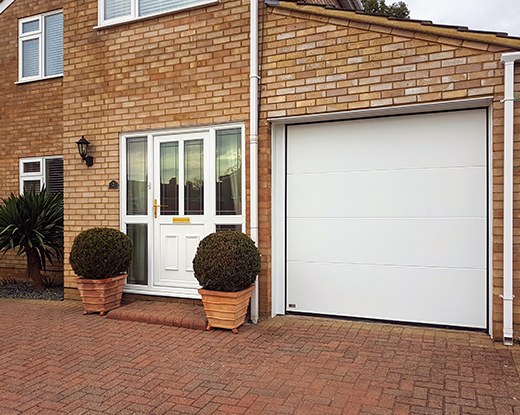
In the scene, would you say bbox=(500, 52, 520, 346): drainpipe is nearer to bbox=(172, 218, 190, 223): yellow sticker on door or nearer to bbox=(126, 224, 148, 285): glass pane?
bbox=(172, 218, 190, 223): yellow sticker on door

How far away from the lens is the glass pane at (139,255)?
646 cm

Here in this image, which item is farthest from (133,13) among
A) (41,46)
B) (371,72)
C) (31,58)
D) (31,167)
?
(31,167)

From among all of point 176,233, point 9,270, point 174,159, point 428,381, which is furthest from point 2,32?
point 428,381

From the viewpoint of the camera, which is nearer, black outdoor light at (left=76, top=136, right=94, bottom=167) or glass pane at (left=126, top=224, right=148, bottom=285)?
glass pane at (left=126, top=224, right=148, bottom=285)

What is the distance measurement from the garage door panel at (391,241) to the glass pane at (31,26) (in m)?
6.73

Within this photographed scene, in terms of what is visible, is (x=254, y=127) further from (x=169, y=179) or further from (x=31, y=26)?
(x=31, y=26)

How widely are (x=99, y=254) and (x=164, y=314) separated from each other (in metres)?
1.14

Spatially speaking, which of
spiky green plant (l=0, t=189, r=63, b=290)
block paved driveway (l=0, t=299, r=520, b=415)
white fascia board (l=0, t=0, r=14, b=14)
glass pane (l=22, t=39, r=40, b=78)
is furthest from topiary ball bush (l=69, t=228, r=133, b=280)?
white fascia board (l=0, t=0, r=14, b=14)

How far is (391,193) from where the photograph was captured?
5.21 m

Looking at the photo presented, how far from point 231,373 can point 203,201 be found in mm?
2660

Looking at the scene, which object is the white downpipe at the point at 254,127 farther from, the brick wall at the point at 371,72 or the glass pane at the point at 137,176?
the glass pane at the point at 137,176

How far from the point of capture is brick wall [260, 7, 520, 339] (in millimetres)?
4555

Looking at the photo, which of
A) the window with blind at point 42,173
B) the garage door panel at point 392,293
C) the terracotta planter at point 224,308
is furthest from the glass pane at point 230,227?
the window with blind at point 42,173

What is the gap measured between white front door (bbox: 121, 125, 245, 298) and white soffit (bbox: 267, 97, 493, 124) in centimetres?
73
